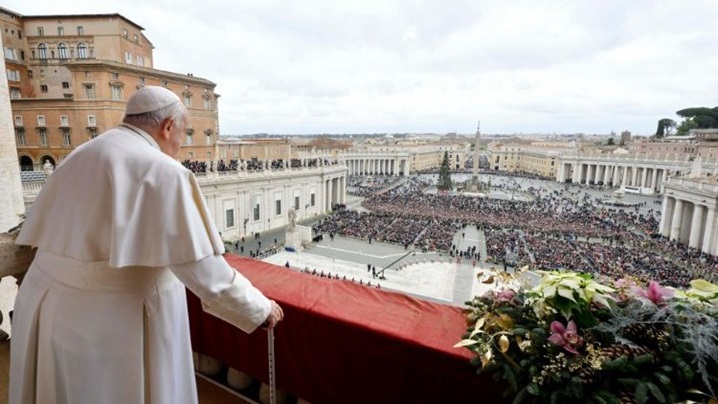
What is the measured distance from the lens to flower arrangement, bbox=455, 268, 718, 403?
1.44 meters

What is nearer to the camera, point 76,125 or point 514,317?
point 514,317

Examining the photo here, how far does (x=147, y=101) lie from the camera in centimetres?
167

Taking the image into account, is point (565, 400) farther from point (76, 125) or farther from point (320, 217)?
point (320, 217)

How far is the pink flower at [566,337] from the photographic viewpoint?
5.11ft

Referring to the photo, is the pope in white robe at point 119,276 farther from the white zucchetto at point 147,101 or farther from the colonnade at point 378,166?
the colonnade at point 378,166

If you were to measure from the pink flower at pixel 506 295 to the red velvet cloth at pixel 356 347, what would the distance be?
0.29 metres

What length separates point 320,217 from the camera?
110ft

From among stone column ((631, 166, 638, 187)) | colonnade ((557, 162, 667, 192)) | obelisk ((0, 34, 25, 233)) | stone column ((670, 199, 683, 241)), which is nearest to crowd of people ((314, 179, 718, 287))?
stone column ((670, 199, 683, 241))

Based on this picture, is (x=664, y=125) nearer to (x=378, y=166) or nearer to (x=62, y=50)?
(x=378, y=166)

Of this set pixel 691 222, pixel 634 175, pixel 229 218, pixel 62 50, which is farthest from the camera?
pixel 634 175

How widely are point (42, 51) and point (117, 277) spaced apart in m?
31.4

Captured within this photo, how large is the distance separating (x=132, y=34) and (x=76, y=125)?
7.64 meters

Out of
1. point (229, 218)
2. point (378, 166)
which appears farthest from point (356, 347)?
point (378, 166)

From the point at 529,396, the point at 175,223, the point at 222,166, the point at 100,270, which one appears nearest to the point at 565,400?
the point at 529,396
